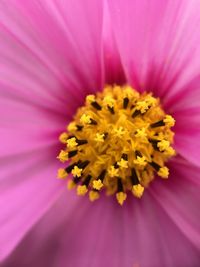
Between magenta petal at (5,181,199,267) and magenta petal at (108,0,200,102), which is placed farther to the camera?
magenta petal at (5,181,199,267)

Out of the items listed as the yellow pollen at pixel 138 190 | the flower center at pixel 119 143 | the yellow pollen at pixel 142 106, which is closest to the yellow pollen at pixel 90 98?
the flower center at pixel 119 143

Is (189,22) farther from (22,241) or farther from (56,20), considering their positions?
(22,241)

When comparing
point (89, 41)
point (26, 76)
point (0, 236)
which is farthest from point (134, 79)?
point (0, 236)

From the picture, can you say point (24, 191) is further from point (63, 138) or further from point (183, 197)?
point (183, 197)

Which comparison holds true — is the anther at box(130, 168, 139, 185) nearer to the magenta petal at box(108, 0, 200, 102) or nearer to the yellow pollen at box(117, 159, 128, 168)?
the yellow pollen at box(117, 159, 128, 168)

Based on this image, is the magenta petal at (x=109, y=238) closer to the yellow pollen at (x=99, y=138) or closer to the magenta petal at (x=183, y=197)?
the magenta petal at (x=183, y=197)

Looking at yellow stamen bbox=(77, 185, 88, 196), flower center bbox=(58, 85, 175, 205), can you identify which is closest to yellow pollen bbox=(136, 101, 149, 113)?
flower center bbox=(58, 85, 175, 205)

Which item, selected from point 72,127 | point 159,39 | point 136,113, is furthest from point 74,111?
point 159,39
